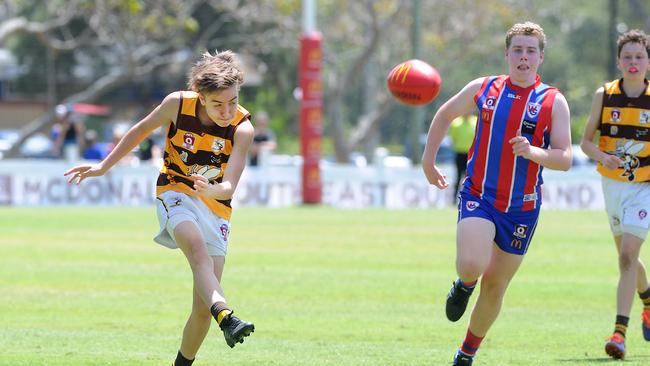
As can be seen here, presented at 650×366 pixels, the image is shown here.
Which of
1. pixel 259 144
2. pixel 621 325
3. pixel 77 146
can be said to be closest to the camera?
pixel 621 325

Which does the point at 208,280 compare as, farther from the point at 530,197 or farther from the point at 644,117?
the point at 644,117

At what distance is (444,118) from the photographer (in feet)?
26.6

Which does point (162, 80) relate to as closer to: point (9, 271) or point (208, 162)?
point (9, 271)

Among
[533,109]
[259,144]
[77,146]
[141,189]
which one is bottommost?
[141,189]

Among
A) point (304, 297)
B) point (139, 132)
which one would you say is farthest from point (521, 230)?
point (304, 297)

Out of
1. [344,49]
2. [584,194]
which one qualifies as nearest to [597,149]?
[584,194]

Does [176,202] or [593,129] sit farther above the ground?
[593,129]

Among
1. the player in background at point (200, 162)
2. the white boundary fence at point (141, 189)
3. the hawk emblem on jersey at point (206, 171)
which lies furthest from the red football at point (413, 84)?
the white boundary fence at point (141, 189)

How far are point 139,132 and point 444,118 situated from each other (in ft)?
6.51

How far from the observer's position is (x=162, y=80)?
5538 cm

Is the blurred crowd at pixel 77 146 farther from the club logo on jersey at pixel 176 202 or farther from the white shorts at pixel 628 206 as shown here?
the club logo on jersey at pixel 176 202

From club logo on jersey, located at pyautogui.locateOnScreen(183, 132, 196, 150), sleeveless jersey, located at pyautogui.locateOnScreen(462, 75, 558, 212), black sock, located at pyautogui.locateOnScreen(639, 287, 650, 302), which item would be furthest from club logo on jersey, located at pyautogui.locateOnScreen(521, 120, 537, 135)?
black sock, located at pyautogui.locateOnScreen(639, 287, 650, 302)

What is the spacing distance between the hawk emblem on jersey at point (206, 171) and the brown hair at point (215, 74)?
1.60 ft

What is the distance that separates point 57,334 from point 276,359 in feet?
7.20
